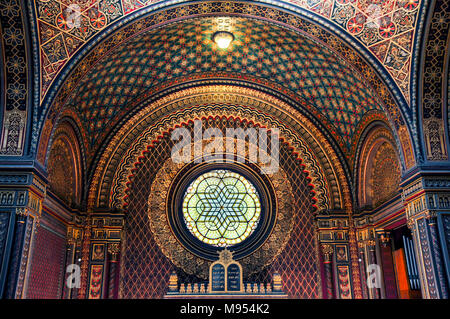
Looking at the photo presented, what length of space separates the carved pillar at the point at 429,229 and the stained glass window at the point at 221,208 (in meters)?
5.10

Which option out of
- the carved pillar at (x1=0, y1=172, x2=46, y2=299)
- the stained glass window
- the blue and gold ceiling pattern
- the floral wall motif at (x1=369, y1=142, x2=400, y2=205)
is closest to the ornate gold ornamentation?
the stained glass window

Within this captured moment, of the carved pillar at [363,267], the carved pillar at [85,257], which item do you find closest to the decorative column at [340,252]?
the carved pillar at [363,267]

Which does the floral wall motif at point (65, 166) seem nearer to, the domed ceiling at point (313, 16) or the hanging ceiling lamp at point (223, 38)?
the domed ceiling at point (313, 16)

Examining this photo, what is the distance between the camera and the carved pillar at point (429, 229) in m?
8.24

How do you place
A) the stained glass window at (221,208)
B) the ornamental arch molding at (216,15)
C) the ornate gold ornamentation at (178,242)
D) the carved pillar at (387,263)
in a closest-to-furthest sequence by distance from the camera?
1. the ornamental arch molding at (216,15)
2. the carved pillar at (387,263)
3. the ornate gold ornamentation at (178,242)
4. the stained glass window at (221,208)

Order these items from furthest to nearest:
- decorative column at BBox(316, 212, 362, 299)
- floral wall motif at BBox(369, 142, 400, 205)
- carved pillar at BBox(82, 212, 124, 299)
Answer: decorative column at BBox(316, 212, 362, 299) → carved pillar at BBox(82, 212, 124, 299) → floral wall motif at BBox(369, 142, 400, 205)

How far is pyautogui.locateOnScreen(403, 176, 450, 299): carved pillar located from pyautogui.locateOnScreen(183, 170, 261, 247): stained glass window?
201 inches

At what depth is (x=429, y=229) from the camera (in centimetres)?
862

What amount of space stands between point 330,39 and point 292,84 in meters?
3.22

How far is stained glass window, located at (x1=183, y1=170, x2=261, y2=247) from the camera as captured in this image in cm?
1278

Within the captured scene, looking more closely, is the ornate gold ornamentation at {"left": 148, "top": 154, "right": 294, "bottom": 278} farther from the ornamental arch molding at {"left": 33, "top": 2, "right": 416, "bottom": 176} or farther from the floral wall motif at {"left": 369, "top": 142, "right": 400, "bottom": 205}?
the ornamental arch molding at {"left": 33, "top": 2, "right": 416, "bottom": 176}

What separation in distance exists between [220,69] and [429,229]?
7817 mm
